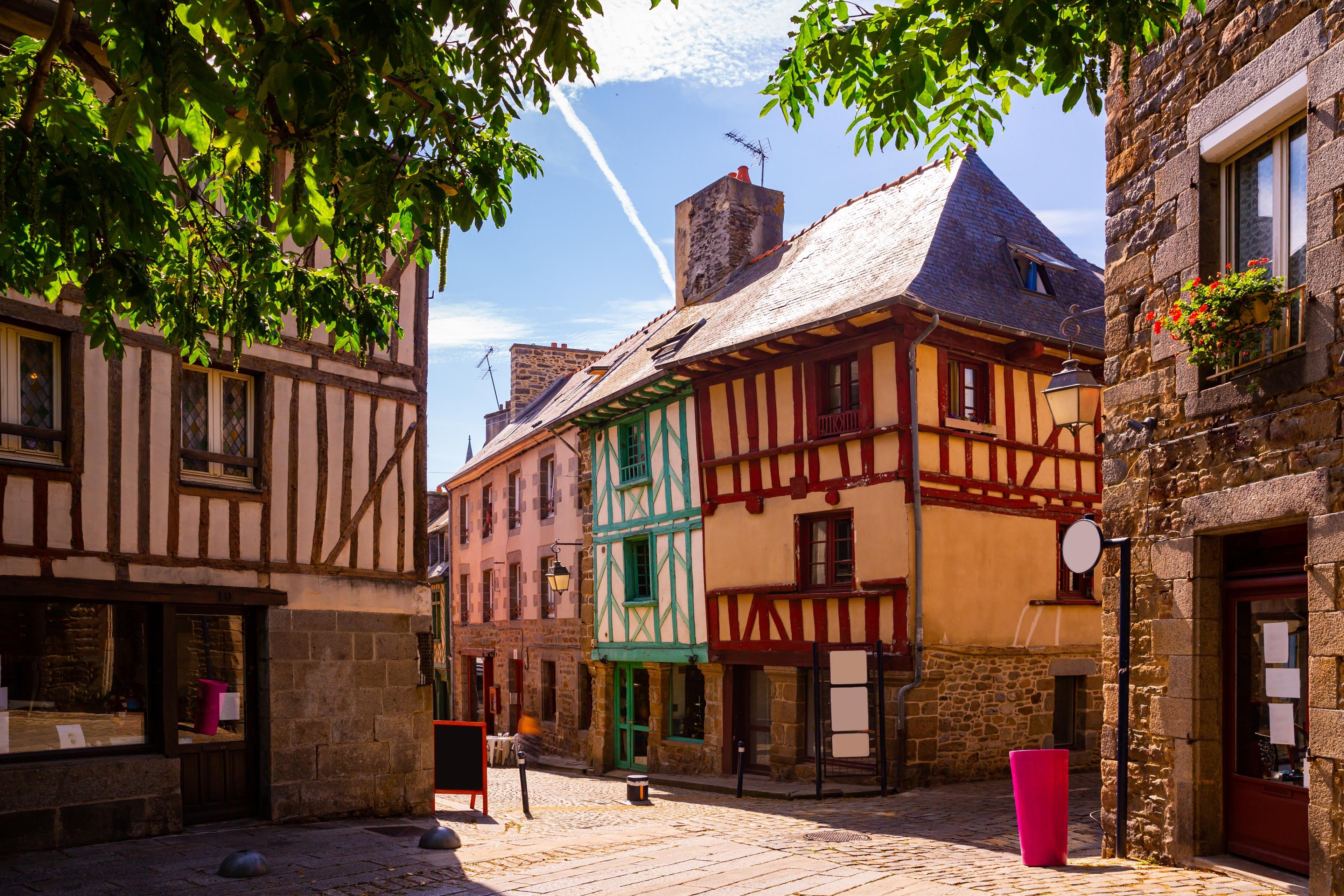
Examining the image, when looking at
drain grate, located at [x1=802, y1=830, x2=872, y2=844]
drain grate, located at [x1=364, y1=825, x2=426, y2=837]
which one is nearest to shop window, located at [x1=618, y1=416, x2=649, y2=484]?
drain grate, located at [x1=802, y1=830, x2=872, y2=844]

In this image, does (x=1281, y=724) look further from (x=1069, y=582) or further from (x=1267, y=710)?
(x=1069, y=582)

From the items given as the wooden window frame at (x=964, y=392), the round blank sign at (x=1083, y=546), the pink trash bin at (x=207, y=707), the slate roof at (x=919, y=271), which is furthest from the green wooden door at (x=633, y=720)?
the round blank sign at (x=1083, y=546)

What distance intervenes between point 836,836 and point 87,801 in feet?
18.1

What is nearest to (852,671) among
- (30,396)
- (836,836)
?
(836,836)

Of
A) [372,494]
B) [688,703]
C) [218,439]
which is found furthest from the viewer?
[688,703]

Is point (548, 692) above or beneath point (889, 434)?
beneath

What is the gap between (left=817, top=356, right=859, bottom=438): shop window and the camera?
13.3m

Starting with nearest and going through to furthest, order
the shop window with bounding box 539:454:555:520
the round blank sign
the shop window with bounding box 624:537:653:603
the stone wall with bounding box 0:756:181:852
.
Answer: the round blank sign < the stone wall with bounding box 0:756:181:852 < the shop window with bounding box 624:537:653:603 < the shop window with bounding box 539:454:555:520

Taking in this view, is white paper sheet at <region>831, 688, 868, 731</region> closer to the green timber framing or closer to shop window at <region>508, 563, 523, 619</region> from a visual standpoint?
the green timber framing

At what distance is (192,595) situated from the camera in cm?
873

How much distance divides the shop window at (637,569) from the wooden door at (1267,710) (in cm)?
1122

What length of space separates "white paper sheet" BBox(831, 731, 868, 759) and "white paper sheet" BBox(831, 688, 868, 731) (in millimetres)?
76

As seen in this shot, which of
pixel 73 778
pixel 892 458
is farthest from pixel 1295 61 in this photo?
pixel 73 778

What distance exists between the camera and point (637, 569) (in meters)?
17.3
